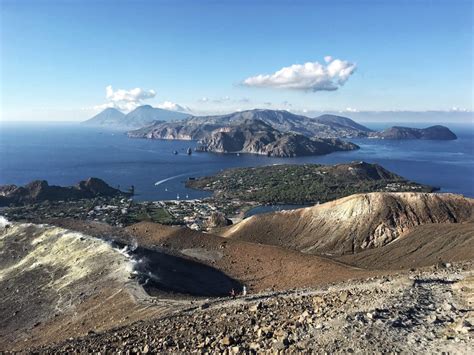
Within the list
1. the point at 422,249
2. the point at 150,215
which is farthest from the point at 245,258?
the point at 150,215

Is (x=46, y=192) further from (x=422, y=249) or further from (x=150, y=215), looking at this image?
(x=422, y=249)

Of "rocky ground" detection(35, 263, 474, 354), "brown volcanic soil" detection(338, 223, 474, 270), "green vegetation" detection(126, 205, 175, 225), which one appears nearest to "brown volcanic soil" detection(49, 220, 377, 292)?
"brown volcanic soil" detection(338, 223, 474, 270)

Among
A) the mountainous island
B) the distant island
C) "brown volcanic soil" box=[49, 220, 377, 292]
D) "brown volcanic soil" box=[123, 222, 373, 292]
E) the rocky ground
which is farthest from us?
the distant island

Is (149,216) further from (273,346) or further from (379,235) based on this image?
(273,346)

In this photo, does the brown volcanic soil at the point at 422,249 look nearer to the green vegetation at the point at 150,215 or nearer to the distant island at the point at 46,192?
the green vegetation at the point at 150,215

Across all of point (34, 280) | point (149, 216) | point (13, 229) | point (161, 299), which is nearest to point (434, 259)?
point (161, 299)

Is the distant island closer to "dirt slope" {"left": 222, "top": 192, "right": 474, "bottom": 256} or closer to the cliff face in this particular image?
the cliff face

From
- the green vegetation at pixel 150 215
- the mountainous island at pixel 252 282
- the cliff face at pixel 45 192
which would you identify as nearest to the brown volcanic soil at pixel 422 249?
the mountainous island at pixel 252 282
